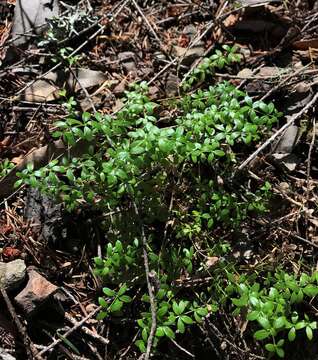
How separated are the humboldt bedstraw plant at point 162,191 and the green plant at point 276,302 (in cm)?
19

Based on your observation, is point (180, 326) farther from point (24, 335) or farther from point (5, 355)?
point (5, 355)

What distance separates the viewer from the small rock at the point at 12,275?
2.80m

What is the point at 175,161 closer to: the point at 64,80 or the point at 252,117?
the point at 252,117

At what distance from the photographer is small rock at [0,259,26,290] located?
280 centimetres

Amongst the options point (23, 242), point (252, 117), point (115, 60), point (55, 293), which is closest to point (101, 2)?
point (115, 60)

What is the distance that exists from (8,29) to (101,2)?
675 millimetres

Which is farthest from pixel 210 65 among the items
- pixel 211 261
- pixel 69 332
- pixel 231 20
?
pixel 69 332

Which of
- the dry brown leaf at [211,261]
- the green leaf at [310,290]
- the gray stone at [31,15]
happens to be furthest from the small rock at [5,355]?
the gray stone at [31,15]

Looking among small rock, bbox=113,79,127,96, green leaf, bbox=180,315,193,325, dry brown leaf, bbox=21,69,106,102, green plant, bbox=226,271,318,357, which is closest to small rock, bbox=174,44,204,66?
small rock, bbox=113,79,127,96

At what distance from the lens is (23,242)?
3.03 meters

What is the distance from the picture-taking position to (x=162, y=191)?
118 inches

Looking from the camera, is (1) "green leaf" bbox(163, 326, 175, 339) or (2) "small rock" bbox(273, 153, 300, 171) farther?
(2) "small rock" bbox(273, 153, 300, 171)

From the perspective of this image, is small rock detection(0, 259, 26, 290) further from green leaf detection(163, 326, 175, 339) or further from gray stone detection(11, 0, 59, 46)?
gray stone detection(11, 0, 59, 46)

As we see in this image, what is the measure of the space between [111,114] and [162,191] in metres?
0.64
